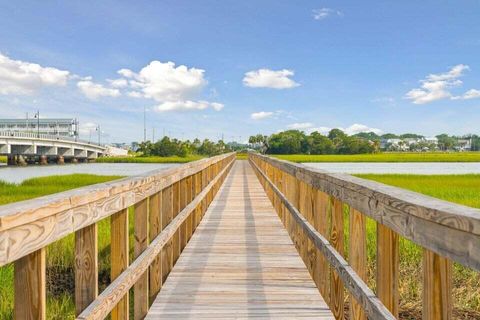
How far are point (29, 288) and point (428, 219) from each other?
142 cm

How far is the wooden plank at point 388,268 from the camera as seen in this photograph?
2076 millimetres

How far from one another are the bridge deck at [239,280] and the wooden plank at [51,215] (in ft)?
5.18

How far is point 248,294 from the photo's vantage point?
398cm

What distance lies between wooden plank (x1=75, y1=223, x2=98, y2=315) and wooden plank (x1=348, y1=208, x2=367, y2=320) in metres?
1.60

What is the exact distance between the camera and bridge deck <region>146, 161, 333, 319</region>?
140 inches

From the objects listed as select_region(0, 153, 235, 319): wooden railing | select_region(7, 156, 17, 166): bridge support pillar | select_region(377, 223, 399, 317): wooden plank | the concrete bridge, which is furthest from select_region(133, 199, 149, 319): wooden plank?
select_region(7, 156, 17, 166): bridge support pillar

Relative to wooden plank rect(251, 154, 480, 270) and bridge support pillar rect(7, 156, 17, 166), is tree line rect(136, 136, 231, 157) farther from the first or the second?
wooden plank rect(251, 154, 480, 270)

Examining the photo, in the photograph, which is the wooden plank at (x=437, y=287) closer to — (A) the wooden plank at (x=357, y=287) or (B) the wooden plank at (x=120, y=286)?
(A) the wooden plank at (x=357, y=287)

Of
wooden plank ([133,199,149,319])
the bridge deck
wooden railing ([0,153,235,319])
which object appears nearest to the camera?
wooden railing ([0,153,235,319])

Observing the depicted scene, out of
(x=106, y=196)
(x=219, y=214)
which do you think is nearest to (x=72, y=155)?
(x=219, y=214)

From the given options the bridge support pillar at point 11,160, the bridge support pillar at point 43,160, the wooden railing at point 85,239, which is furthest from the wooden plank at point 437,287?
the bridge support pillar at point 43,160

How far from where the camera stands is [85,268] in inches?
78.9

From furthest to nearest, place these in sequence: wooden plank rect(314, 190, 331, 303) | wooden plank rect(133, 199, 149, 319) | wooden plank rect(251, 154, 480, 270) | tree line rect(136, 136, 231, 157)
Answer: tree line rect(136, 136, 231, 157) < wooden plank rect(314, 190, 331, 303) < wooden plank rect(133, 199, 149, 319) < wooden plank rect(251, 154, 480, 270)

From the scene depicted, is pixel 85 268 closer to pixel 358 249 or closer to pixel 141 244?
pixel 141 244
